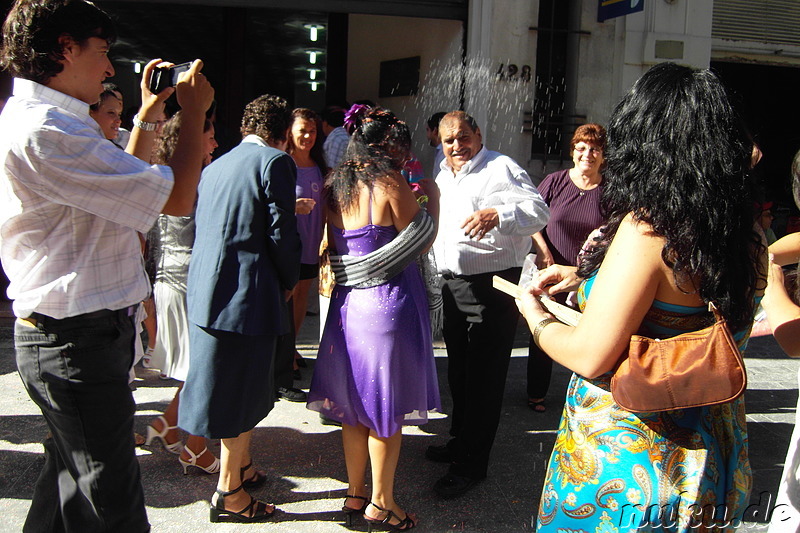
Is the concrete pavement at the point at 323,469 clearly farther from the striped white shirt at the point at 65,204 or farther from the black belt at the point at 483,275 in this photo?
the striped white shirt at the point at 65,204

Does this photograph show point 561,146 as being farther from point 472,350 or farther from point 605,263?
point 605,263

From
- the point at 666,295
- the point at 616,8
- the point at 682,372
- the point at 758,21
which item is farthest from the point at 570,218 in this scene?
the point at 758,21

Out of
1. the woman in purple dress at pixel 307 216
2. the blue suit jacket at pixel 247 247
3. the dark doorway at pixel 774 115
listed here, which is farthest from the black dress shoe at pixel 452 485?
the dark doorway at pixel 774 115

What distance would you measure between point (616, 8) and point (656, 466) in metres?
7.40

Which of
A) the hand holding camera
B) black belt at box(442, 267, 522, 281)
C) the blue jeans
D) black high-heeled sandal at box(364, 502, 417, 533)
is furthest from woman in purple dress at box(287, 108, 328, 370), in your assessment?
the blue jeans

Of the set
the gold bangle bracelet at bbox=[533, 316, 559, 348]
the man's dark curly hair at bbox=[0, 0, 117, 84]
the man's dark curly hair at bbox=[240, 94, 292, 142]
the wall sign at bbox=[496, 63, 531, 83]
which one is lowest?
the gold bangle bracelet at bbox=[533, 316, 559, 348]

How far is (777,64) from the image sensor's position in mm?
10164

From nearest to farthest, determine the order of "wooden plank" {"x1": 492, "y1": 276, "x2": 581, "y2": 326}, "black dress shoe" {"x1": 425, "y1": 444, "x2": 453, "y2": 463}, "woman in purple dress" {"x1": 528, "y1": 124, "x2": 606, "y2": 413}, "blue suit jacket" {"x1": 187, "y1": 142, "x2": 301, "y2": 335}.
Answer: "wooden plank" {"x1": 492, "y1": 276, "x2": 581, "y2": 326}, "blue suit jacket" {"x1": 187, "y1": 142, "x2": 301, "y2": 335}, "black dress shoe" {"x1": 425, "y1": 444, "x2": 453, "y2": 463}, "woman in purple dress" {"x1": 528, "y1": 124, "x2": 606, "y2": 413}

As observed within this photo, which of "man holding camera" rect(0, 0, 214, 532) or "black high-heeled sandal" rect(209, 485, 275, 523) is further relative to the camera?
"black high-heeled sandal" rect(209, 485, 275, 523)

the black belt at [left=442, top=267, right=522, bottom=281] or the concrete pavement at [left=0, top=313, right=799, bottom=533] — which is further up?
the black belt at [left=442, top=267, right=522, bottom=281]

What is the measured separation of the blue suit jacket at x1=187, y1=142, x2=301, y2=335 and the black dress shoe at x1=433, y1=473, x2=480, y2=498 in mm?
1157

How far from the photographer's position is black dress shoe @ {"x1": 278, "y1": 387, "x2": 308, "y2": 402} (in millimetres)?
4895

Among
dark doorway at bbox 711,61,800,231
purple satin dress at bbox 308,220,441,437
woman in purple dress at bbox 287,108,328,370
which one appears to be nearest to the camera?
purple satin dress at bbox 308,220,441,437

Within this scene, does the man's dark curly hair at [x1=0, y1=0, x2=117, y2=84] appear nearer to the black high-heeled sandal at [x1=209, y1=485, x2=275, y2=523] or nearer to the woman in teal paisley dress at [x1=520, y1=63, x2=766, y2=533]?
the woman in teal paisley dress at [x1=520, y1=63, x2=766, y2=533]
